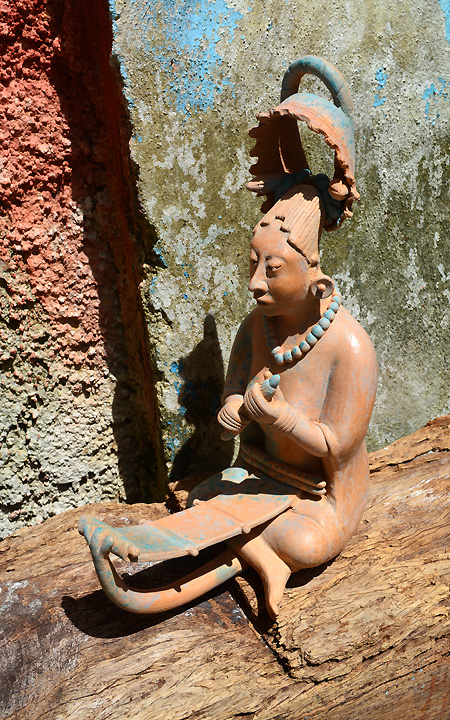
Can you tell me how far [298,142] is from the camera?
5.71 ft

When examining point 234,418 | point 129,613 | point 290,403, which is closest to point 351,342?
point 290,403

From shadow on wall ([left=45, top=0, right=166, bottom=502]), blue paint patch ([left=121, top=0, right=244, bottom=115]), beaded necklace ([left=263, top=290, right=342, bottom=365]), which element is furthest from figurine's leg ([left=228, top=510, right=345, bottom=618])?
blue paint patch ([left=121, top=0, right=244, bottom=115])

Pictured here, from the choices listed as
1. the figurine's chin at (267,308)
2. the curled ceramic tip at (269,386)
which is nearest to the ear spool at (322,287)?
the figurine's chin at (267,308)

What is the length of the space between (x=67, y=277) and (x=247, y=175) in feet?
2.19

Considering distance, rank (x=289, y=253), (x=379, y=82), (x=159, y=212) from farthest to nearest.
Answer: (x=379, y=82) < (x=159, y=212) < (x=289, y=253)

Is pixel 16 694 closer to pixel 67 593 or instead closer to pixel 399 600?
pixel 67 593

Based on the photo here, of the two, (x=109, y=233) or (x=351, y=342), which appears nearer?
(x=351, y=342)

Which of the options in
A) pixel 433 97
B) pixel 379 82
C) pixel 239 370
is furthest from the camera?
pixel 433 97

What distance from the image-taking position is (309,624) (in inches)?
67.2

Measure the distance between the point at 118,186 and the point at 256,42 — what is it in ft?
2.03

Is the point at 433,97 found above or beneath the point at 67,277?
above

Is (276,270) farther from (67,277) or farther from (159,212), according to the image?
(67,277)

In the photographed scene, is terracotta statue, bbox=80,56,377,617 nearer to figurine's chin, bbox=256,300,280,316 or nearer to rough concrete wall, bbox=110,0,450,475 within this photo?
figurine's chin, bbox=256,300,280,316

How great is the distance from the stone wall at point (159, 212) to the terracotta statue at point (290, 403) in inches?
15.0
